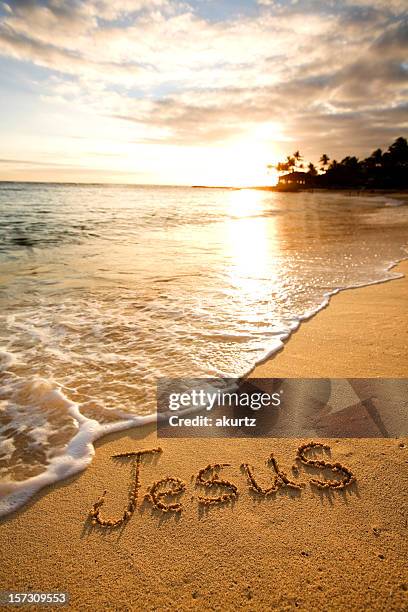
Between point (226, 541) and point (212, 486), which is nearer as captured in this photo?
point (226, 541)

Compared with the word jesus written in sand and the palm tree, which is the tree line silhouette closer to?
the palm tree

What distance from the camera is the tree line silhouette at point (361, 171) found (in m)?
81.3

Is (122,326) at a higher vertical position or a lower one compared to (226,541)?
higher

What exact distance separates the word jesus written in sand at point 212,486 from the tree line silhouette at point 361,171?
90433 millimetres

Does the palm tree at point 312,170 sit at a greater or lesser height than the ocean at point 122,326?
greater

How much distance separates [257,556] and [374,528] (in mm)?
703

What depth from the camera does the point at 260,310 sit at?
555cm

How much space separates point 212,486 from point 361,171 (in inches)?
4184

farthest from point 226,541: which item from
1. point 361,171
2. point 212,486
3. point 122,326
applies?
point 361,171

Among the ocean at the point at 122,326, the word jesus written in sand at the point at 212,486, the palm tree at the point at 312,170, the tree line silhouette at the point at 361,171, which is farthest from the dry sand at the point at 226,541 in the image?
the palm tree at the point at 312,170

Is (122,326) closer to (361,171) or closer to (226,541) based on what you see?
(226,541)

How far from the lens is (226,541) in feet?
6.56

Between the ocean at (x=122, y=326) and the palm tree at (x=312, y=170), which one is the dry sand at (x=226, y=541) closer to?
the ocean at (x=122, y=326)

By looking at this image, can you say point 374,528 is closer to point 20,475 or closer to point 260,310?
point 20,475
